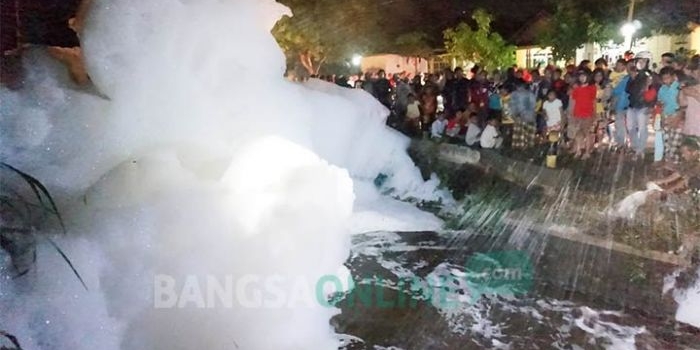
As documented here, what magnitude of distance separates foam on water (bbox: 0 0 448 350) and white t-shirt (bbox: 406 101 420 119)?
27.4 feet

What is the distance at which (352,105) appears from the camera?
619 centimetres

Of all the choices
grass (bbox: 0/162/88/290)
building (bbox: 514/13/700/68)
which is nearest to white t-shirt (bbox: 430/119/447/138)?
building (bbox: 514/13/700/68)

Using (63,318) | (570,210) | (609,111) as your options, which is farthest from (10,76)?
(609,111)

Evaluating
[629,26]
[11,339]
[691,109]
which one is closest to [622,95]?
[691,109]

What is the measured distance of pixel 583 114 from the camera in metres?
10.4

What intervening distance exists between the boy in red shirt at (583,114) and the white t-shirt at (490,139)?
1.23 metres

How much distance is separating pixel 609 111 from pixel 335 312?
6.85 metres

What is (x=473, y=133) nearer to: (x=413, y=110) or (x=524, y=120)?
(x=524, y=120)

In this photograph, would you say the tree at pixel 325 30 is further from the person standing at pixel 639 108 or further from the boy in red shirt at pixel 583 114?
the person standing at pixel 639 108

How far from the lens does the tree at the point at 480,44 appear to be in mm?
22422

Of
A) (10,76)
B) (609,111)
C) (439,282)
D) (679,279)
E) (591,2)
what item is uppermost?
(591,2)

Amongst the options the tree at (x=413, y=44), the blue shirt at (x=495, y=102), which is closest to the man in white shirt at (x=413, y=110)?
the blue shirt at (x=495, y=102)

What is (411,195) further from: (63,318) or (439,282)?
(63,318)

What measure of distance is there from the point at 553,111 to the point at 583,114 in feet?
1.87
